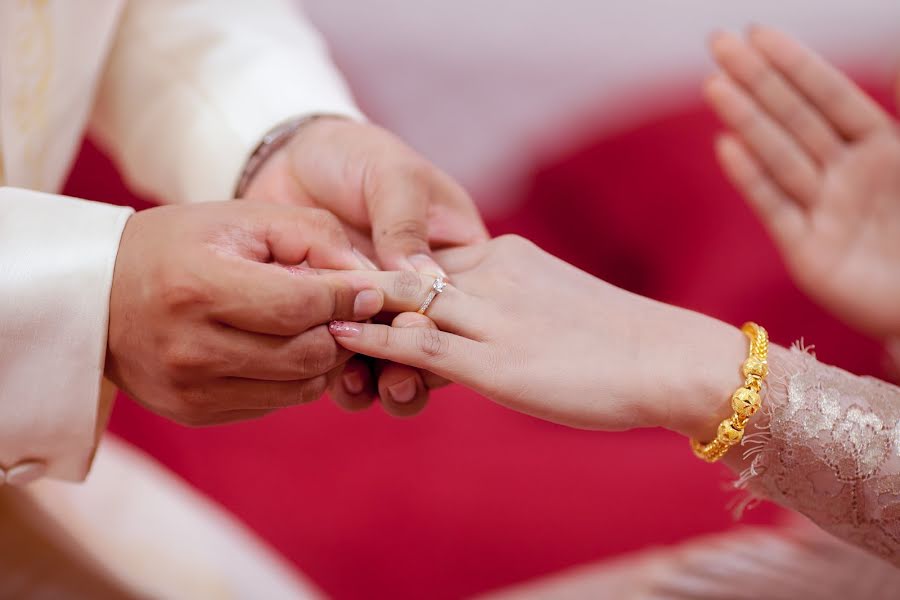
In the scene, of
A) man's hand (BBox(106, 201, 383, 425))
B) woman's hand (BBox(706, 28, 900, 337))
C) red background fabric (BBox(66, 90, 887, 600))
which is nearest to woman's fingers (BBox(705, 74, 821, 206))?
woman's hand (BBox(706, 28, 900, 337))

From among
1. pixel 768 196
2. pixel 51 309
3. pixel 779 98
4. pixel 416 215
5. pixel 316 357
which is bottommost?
pixel 51 309

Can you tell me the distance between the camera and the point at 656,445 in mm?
1588

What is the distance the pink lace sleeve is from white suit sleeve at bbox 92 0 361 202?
62cm


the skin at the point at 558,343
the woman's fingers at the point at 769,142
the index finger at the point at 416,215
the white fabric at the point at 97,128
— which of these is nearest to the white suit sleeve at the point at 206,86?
the white fabric at the point at 97,128

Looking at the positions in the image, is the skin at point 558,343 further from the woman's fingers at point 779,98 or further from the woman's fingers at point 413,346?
the woman's fingers at point 779,98

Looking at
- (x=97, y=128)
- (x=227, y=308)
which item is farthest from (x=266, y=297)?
(x=97, y=128)

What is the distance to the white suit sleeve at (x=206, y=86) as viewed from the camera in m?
1.11

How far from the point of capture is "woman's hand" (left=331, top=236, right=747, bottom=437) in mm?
822

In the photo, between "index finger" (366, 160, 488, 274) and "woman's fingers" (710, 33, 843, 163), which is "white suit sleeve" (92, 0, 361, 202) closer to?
"index finger" (366, 160, 488, 274)

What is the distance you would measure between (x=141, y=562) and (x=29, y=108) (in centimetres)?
55

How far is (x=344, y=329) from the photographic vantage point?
31.7 inches

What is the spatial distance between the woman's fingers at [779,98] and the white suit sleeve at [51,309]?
38.6 inches

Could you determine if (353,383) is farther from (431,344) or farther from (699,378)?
(699,378)

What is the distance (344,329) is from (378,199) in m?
0.19
